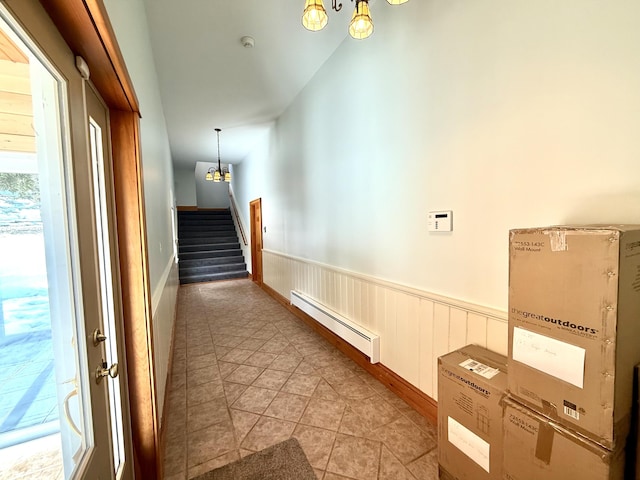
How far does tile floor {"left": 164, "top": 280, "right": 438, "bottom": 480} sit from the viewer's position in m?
1.59

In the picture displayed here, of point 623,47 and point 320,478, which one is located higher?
point 623,47

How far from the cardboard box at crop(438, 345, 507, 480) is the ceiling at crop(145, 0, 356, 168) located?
2726 mm

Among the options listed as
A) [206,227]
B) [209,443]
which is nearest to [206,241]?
[206,227]

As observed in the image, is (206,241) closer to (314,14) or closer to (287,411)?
(287,411)

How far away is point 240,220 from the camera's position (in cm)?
807

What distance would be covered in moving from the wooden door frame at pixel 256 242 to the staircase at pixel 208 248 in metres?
0.72

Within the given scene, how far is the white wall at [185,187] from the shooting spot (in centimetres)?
918

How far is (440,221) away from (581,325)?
968 mm

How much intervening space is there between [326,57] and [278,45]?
1.79 feet

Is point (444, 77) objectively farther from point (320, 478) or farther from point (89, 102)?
point (320, 478)

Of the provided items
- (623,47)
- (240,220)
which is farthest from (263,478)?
(240,220)

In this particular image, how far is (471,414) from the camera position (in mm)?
1300

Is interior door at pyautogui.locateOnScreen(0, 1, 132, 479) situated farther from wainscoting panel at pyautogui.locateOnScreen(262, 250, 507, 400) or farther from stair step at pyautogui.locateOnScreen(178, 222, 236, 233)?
stair step at pyautogui.locateOnScreen(178, 222, 236, 233)

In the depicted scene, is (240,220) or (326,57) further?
(240,220)
